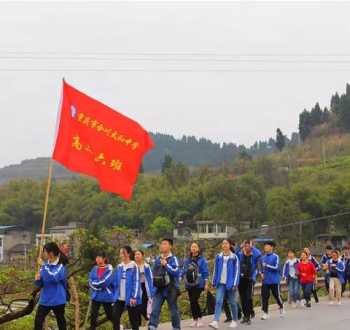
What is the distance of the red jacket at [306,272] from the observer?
1672 centimetres

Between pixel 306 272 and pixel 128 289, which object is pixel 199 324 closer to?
pixel 128 289

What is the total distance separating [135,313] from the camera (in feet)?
33.6

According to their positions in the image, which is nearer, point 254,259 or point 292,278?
point 254,259

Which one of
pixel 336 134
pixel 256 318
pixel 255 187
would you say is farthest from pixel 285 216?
pixel 336 134

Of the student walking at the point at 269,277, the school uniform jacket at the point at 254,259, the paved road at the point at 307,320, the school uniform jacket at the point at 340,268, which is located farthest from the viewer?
the school uniform jacket at the point at 340,268

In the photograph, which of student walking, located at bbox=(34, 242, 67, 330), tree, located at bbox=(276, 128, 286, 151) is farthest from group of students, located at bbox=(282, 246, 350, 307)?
tree, located at bbox=(276, 128, 286, 151)

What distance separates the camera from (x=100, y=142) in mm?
10945

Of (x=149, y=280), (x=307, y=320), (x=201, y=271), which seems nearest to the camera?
(x=149, y=280)

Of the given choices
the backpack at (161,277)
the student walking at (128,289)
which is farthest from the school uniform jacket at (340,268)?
the student walking at (128,289)

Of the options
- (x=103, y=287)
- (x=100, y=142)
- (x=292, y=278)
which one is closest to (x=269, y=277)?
(x=292, y=278)

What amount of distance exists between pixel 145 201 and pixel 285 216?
111 feet

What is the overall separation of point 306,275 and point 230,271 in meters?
5.31

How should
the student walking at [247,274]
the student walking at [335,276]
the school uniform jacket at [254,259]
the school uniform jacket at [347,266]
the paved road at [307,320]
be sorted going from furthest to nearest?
the school uniform jacket at [347,266], the student walking at [335,276], the school uniform jacket at [254,259], the student walking at [247,274], the paved road at [307,320]

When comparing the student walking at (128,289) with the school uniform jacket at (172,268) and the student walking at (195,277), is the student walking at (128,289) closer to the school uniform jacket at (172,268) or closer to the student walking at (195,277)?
the school uniform jacket at (172,268)
